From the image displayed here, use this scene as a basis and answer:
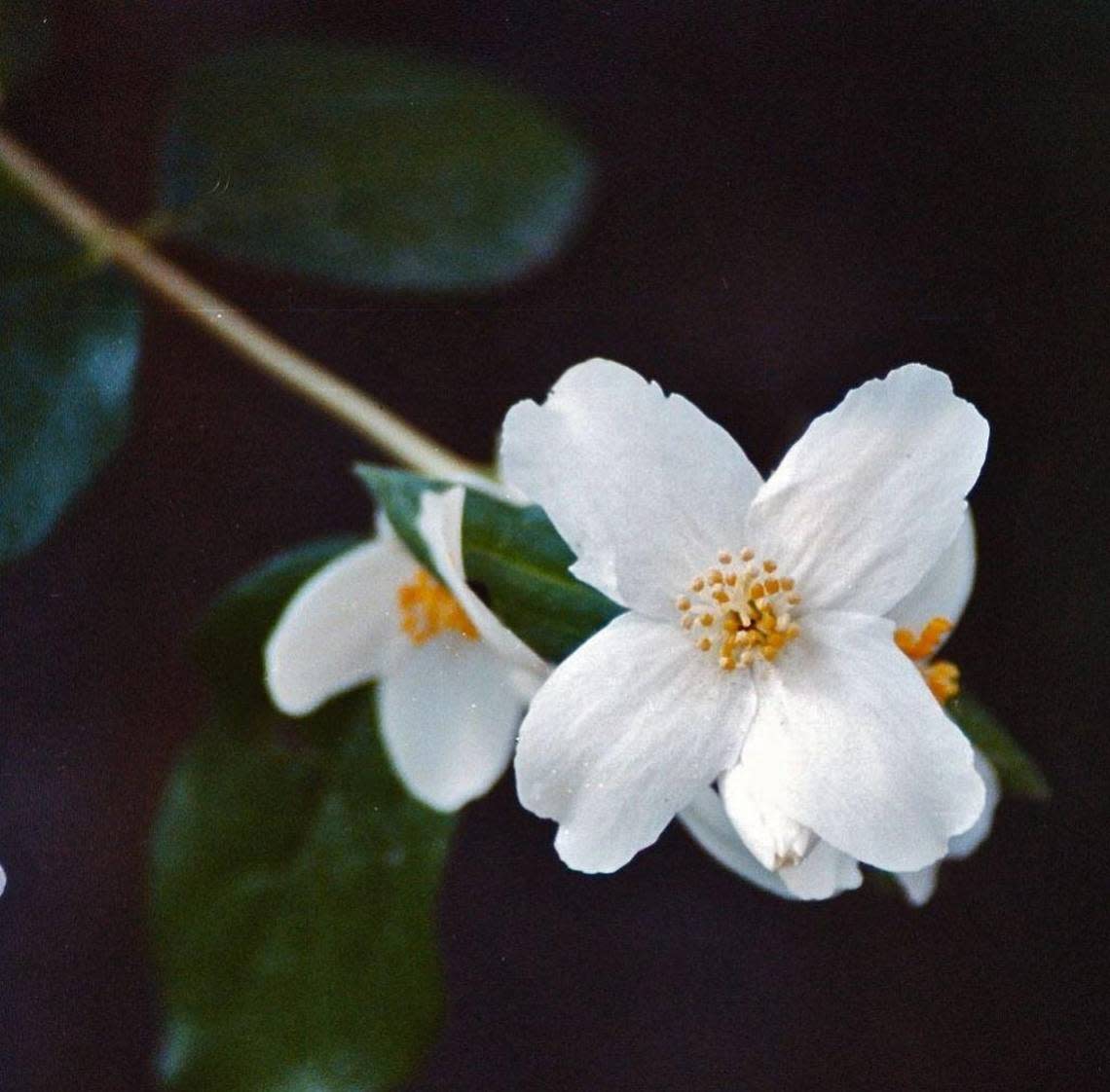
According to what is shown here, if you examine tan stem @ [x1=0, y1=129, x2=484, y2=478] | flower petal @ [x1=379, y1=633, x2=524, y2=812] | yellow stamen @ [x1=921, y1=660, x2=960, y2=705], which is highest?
yellow stamen @ [x1=921, y1=660, x2=960, y2=705]

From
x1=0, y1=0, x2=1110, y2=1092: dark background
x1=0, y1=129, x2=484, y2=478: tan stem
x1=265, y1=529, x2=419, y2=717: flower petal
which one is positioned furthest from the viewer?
x1=0, y1=0, x2=1110, y2=1092: dark background

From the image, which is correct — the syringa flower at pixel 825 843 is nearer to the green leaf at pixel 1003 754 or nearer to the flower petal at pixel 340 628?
the green leaf at pixel 1003 754

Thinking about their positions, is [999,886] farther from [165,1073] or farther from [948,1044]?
[165,1073]

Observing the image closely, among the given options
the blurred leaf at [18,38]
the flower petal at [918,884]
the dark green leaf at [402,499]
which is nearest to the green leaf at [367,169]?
the blurred leaf at [18,38]

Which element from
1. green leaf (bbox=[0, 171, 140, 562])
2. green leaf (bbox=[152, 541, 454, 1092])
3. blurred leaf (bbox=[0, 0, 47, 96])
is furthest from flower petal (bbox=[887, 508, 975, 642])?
blurred leaf (bbox=[0, 0, 47, 96])

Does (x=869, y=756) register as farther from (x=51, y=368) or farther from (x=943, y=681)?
(x=51, y=368)

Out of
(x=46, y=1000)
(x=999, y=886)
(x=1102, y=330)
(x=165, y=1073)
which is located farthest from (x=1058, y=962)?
(x=46, y=1000)

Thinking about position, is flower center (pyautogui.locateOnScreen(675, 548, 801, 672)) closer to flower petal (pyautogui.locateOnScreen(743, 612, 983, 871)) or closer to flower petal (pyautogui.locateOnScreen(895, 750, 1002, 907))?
flower petal (pyautogui.locateOnScreen(743, 612, 983, 871))
